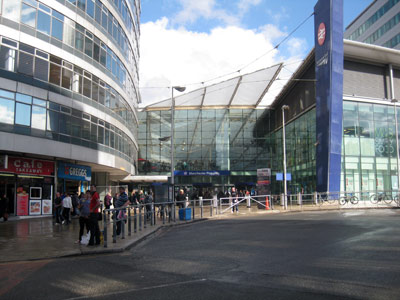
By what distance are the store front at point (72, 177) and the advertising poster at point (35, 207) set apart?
213 cm

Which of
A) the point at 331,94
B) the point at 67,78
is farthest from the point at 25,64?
the point at 331,94

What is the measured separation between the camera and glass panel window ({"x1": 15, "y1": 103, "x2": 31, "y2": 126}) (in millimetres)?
20703

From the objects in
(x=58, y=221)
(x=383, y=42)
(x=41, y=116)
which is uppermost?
(x=383, y=42)

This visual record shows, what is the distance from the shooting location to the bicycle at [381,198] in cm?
2791

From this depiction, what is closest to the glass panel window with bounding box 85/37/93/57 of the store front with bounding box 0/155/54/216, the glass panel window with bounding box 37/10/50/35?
the glass panel window with bounding box 37/10/50/35

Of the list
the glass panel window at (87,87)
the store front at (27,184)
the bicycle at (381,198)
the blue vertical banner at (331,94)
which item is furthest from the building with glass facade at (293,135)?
the store front at (27,184)

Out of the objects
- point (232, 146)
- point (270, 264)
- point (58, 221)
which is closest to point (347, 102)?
point (232, 146)

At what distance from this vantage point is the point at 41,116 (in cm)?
2219

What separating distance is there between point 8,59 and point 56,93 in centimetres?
362

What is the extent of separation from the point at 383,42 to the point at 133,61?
4158 cm

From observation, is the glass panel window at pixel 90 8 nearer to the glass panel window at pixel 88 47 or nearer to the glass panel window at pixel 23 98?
the glass panel window at pixel 88 47

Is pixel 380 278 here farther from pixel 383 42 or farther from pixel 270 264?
pixel 383 42

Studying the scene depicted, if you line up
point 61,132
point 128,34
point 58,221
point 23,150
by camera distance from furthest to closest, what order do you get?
1. point 128,34
2. point 61,132
3. point 23,150
4. point 58,221

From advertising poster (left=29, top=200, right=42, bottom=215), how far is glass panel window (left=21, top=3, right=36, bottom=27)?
10469 millimetres
